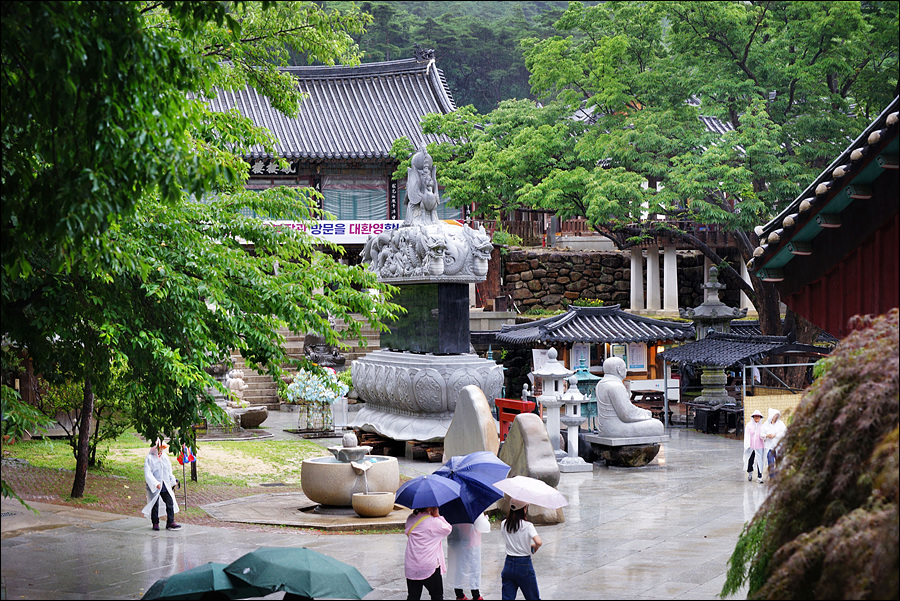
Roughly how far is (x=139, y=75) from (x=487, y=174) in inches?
878

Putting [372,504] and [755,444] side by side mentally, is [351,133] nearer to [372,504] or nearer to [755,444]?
[755,444]

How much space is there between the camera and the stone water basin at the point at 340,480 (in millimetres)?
12648

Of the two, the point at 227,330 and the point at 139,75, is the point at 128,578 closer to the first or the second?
the point at 227,330

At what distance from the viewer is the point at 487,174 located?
28125 mm

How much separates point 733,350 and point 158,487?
15.3m

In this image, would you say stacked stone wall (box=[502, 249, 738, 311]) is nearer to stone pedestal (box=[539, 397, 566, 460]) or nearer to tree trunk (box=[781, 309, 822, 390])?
tree trunk (box=[781, 309, 822, 390])

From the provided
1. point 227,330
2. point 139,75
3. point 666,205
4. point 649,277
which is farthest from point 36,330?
point 649,277

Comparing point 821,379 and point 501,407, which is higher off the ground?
point 821,379

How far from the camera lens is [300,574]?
6414mm

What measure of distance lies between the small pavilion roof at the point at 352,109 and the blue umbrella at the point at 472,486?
28589mm

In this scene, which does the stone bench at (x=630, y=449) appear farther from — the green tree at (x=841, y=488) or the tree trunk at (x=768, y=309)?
the green tree at (x=841, y=488)

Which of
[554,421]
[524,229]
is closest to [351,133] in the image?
[524,229]

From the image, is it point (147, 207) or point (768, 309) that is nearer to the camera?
point (147, 207)

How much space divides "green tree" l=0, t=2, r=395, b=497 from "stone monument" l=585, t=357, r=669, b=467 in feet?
21.7
